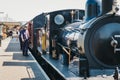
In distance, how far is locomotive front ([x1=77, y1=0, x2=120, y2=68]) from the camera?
28.3ft

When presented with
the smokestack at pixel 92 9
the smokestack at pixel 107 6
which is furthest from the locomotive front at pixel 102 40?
the smokestack at pixel 92 9

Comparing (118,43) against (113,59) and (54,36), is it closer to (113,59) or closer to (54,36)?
(113,59)

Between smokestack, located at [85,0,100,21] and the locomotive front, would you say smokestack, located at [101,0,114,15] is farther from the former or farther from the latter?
smokestack, located at [85,0,100,21]

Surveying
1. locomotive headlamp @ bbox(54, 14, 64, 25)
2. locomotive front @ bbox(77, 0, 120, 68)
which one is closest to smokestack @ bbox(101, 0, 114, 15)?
locomotive front @ bbox(77, 0, 120, 68)

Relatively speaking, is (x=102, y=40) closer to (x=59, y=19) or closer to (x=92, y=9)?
(x=92, y=9)

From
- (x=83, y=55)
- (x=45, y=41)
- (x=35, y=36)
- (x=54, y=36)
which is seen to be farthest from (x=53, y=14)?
(x=35, y=36)

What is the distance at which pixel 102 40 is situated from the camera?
8.72 m

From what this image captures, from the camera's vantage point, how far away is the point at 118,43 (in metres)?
8.54

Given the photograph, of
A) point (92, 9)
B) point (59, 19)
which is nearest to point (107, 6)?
point (92, 9)

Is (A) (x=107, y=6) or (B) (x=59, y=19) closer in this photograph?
(A) (x=107, y=6)

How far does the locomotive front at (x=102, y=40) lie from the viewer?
864 centimetres

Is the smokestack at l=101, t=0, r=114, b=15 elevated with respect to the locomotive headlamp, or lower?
elevated

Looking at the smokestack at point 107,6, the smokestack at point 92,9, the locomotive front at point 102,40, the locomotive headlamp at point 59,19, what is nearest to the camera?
the locomotive front at point 102,40

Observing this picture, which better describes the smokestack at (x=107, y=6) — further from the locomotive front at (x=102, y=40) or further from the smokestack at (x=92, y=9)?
the smokestack at (x=92, y=9)
